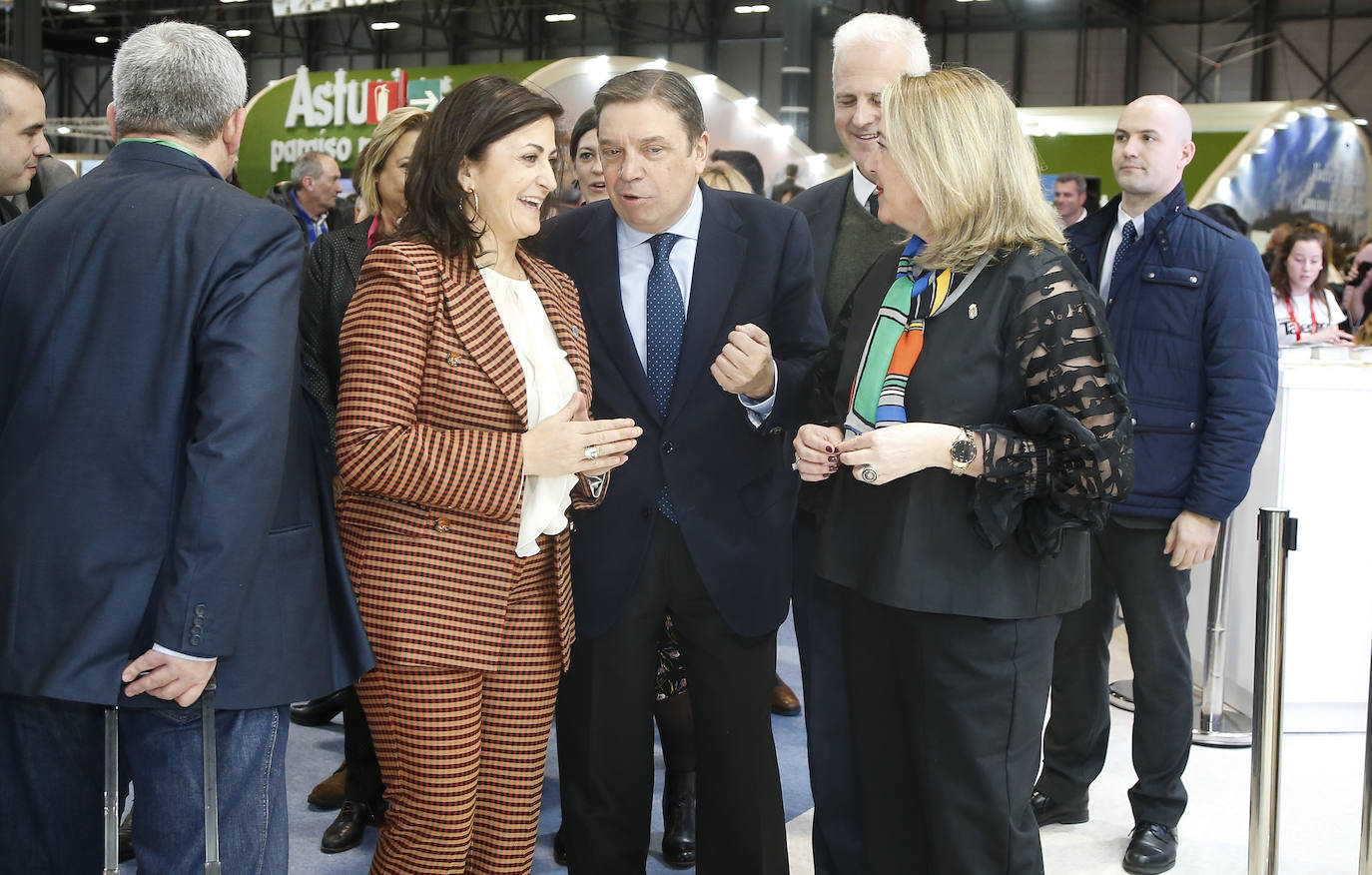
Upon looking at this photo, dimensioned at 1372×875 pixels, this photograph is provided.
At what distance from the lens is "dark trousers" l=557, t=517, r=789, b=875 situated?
233 centimetres

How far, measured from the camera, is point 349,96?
11.9 meters

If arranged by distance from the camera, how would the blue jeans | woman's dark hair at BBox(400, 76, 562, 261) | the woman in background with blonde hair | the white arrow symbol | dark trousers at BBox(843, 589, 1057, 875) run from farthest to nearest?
the white arrow symbol → the woman in background with blonde hair → woman's dark hair at BBox(400, 76, 562, 261) → dark trousers at BBox(843, 589, 1057, 875) → the blue jeans

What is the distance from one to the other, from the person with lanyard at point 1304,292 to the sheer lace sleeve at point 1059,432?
17.9 feet

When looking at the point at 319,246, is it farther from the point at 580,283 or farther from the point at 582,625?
the point at 582,625

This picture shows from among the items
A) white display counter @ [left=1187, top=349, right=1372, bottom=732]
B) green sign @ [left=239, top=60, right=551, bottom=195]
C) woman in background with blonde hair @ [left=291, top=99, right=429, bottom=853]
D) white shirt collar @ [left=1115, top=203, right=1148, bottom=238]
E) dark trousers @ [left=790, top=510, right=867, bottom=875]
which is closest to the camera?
dark trousers @ [left=790, top=510, right=867, bottom=875]

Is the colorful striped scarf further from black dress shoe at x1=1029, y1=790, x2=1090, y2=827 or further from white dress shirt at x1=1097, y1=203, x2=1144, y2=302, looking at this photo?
black dress shoe at x1=1029, y1=790, x2=1090, y2=827

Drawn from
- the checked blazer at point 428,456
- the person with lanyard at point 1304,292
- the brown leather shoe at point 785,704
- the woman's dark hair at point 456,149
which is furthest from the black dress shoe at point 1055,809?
the person with lanyard at point 1304,292

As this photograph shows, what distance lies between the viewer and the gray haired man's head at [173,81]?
5.66 feet

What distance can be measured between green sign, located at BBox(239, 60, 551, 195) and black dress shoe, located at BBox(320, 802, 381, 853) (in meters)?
9.01

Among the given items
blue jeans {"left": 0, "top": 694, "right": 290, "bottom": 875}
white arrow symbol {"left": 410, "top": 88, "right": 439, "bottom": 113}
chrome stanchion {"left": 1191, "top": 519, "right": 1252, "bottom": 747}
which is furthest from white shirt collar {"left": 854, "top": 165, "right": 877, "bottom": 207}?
white arrow symbol {"left": 410, "top": 88, "right": 439, "bottom": 113}

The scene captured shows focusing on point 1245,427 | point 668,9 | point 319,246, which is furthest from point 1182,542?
point 668,9

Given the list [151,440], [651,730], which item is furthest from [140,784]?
[651,730]

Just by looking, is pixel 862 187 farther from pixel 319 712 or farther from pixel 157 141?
pixel 319 712

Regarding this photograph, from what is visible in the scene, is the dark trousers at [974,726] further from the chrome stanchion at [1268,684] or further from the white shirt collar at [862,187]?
the white shirt collar at [862,187]
